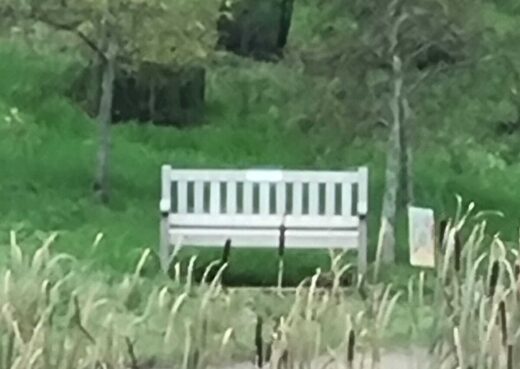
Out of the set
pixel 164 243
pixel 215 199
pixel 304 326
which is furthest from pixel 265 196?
pixel 304 326

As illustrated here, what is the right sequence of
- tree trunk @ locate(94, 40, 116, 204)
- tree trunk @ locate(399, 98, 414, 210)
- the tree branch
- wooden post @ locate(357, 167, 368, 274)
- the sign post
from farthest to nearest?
tree trunk @ locate(94, 40, 116, 204)
the tree branch
tree trunk @ locate(399, 98, 414, 210)
wooden post @ locate(357, 167, 368, 274)
the sign post

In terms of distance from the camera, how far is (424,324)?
4730 mm

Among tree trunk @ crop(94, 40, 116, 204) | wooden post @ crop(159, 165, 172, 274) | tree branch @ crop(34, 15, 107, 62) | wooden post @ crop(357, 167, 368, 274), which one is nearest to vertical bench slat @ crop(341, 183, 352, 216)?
wooden post @ crop(357, 167, 368, 274)

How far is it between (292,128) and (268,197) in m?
1.41

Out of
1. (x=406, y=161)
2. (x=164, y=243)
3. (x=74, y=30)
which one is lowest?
(x=164, y=243)

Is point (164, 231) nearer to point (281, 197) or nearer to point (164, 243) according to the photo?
point (164, 243)

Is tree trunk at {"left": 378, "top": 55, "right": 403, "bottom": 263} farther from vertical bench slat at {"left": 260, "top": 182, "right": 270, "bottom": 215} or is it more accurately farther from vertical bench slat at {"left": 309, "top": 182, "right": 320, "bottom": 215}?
vertical bench slat at {"left": 260, "top": 182, "right": 270, "bottom": 215}

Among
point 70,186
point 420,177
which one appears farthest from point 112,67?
point 420,177

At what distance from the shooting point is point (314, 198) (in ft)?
28.4

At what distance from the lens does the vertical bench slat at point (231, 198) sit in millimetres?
8562

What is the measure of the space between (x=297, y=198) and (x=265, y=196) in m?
0.20

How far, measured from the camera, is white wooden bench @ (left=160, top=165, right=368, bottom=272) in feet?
27.2

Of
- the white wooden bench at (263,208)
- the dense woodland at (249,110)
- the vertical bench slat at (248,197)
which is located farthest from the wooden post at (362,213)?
the vertical bench slat at (248,197)

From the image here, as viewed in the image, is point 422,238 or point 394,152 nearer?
point 422,238
